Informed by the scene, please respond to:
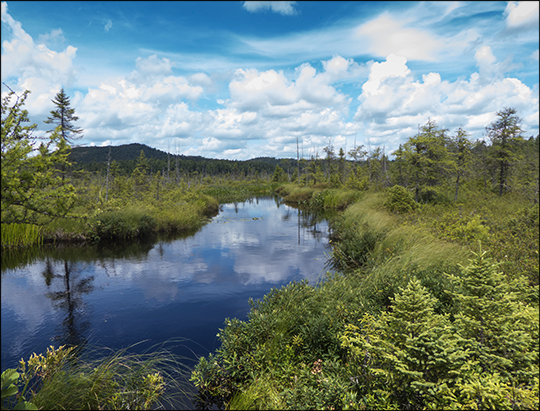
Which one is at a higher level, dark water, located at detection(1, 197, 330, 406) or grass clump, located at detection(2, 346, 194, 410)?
grass clump, located at detection(2, 346, 194, 410)

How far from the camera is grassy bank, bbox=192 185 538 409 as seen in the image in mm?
2641

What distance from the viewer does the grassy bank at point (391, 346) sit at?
8.66 feet

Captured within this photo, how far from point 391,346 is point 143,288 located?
8429 mm

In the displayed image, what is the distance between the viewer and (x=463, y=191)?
20.9m

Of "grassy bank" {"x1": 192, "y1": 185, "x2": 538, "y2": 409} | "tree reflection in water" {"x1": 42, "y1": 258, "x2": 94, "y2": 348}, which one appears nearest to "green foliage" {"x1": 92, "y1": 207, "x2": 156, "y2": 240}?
"tree reflection in water" {"x1": 42, "y1": 258, "x2": 94, "y2": 348}

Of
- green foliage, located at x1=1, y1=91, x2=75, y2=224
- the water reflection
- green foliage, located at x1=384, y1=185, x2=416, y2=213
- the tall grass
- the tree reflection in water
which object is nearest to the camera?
green foliage, located at x1=1, y1=91, x2=75, y2=224

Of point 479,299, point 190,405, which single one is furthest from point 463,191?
point 190,405

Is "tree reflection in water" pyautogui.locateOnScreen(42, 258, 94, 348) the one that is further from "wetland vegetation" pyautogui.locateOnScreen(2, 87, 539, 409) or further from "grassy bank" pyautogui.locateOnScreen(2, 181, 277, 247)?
"grassy bank" pyautogui.locateOnScreen(2, 181, 277, 247)

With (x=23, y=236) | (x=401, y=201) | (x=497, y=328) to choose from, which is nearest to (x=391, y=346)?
(x=497, y=328)

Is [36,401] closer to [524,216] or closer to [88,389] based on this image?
[88,389]

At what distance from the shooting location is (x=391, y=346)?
286cm

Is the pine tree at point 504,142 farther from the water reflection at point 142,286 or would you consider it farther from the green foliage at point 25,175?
the green foliage at point 25,175

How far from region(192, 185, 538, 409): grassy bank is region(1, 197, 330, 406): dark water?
1.87 metres

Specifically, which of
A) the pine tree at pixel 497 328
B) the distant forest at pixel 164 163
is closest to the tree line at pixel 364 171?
the pine tree at pixel 497 328
